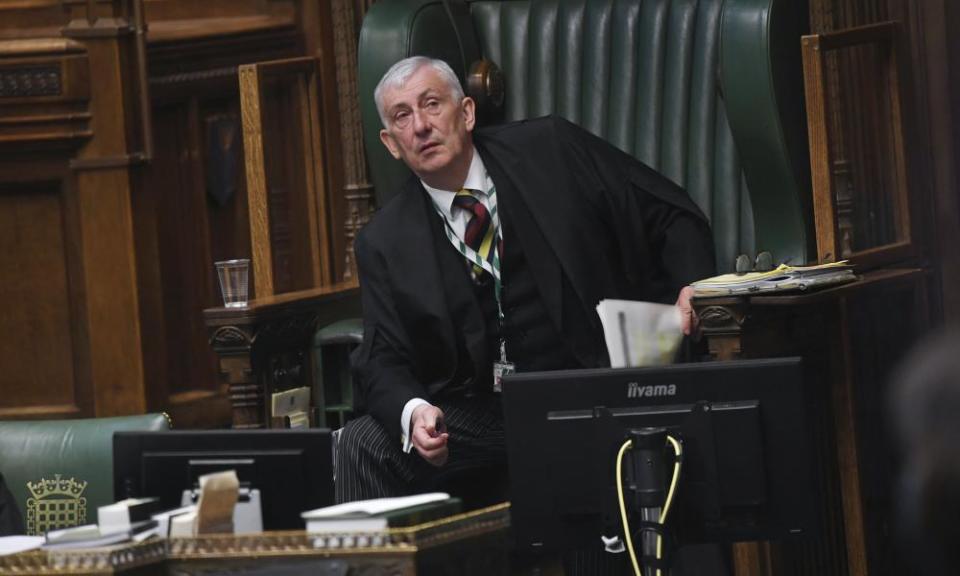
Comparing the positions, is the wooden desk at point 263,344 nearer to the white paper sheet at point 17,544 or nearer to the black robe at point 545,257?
the black robe at point 545,257

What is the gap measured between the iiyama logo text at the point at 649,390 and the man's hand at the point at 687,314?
825mm

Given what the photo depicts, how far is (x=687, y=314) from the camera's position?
3357 millimetres

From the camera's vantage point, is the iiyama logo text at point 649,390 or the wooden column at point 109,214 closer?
the iiyama logo text at point 649,390

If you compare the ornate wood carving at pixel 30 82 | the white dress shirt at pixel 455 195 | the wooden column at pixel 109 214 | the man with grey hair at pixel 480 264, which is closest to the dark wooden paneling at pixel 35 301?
the wooden column at pixel 109 214

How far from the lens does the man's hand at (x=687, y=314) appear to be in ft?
11.0

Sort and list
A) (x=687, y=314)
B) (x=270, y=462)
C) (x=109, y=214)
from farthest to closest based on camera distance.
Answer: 1. (x=109, y=214)
2. (x=687, y=314)
3. (x=270, y=462)

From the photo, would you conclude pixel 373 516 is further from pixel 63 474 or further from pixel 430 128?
pixel 430 128

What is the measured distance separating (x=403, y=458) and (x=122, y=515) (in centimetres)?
137

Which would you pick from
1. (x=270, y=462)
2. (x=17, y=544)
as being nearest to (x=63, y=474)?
(x=17, y=544)

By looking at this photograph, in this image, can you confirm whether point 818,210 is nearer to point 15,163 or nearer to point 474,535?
point 474,535

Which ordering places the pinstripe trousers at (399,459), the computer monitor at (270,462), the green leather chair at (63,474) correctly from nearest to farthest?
1. the computer monitor at (270,462)
2. the green leather chair at (63,474)
3. the pinstripe trousers at (399,459)

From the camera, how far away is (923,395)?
1.16m

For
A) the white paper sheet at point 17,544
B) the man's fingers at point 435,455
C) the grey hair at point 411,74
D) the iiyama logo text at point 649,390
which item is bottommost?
the white paper sheet at point 17,544

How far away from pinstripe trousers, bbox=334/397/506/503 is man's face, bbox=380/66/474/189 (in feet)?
1.80
